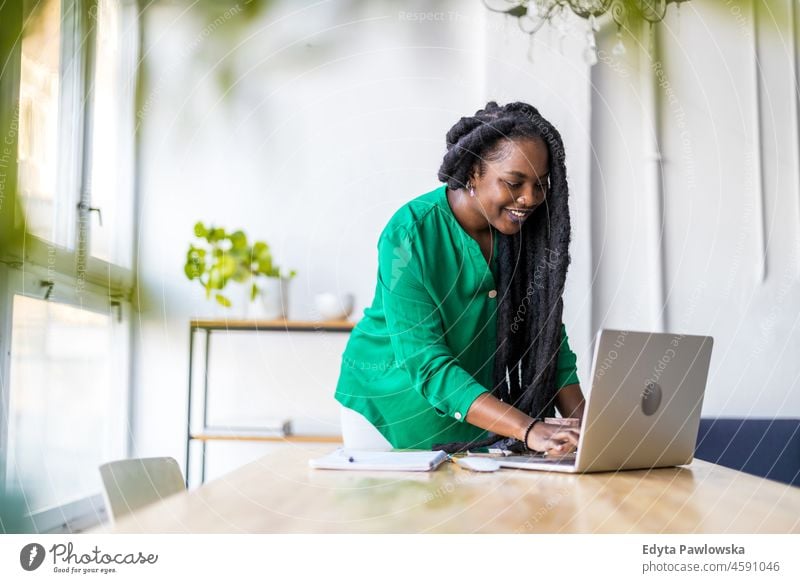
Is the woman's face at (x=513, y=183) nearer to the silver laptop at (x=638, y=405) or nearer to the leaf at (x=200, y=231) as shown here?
the silver laptop at (x=638, y=405)

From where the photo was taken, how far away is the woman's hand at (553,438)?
1180 mm

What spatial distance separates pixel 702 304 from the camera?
8.08 ft

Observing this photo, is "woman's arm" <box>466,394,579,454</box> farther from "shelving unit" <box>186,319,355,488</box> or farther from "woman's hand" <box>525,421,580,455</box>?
"shelving unit" <box>186,319,355,488</box>

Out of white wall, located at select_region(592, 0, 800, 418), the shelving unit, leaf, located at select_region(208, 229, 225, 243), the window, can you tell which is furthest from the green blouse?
white wall, located at select_region(592, 0, 800, 418)

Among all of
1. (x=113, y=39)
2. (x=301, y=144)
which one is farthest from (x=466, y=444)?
(x=301, y=144)

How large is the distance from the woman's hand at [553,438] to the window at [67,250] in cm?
75

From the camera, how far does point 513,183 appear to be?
1439mm

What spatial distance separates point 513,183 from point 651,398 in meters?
0.44

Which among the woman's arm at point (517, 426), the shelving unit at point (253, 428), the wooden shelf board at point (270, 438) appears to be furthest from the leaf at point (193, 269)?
the woman's arm at point (517, 426)

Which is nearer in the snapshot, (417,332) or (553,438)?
(553,438)

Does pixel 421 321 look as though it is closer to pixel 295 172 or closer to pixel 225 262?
pixel 225 262

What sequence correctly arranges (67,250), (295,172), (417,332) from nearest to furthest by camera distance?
(417,332) → (67,250) → (295,172)

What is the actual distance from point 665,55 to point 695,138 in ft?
0.81

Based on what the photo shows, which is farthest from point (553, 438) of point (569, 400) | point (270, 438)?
point (270, 438)
